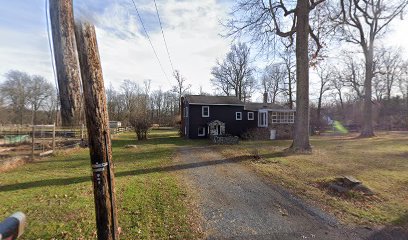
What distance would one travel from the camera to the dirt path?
17.8 ft

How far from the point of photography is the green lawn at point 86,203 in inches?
215

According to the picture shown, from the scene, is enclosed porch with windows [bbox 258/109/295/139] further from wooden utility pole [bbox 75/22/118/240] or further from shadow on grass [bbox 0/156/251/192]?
wooden utility pole [bbox 75/22/118/240]

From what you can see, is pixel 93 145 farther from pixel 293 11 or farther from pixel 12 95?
pixel 12 95

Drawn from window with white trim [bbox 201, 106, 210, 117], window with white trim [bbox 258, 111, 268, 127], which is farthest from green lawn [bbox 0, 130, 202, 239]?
window with white trim [bbox 258, 111, 268, 127]

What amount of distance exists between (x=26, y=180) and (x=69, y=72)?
1028 centimetres

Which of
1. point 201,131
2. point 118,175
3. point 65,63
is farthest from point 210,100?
point 65,63

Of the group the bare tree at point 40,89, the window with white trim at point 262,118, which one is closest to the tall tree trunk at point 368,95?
the window with white trim at point 262,118

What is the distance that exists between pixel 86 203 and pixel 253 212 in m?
4.41

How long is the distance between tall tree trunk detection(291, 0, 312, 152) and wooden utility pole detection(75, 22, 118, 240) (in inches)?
600

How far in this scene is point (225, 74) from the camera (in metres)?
53.8

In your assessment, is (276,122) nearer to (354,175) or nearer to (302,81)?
(302,81)

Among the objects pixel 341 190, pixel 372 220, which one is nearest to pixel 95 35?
pixel 372 220

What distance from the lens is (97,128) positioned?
3.98 meters

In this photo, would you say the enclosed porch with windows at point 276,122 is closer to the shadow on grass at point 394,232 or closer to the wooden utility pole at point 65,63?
the shadow on grass at point 394,232
